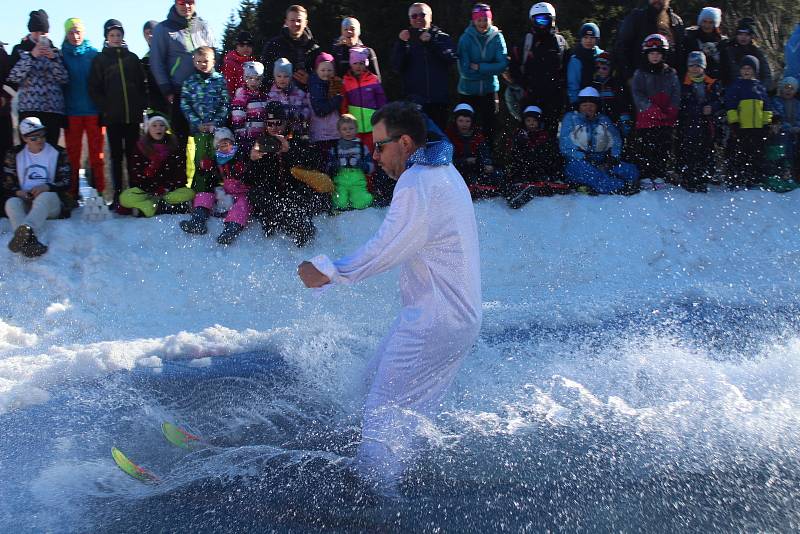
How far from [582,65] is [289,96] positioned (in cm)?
327

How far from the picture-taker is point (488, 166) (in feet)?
33.7

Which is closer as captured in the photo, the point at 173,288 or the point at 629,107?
the point at 173,288

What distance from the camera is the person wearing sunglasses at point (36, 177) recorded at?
8.99m

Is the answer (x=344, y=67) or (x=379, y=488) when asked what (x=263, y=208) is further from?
(x=379, y=488)

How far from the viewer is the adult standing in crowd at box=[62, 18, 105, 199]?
9.58 m

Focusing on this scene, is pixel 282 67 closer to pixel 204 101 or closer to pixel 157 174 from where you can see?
pixel 204 101

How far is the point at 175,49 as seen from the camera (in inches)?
382

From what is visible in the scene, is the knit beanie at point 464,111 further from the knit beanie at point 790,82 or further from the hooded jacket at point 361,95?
the knit beanie at point 790,82

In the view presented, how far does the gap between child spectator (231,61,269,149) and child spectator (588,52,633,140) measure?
3.62 m

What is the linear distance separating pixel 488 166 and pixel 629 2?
17.8 ft

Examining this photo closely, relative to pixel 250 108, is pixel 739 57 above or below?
→ above

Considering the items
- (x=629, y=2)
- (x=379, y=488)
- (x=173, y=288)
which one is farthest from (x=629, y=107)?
(x=379, y=488)

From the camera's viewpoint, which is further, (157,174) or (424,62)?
(424,62)

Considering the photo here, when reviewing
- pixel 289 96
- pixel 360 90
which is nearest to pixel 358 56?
pixel 360 90
